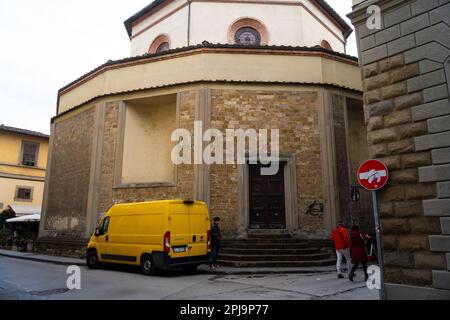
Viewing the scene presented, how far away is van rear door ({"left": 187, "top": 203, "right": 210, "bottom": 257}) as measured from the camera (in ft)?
34.0

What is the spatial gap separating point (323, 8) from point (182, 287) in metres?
18.3

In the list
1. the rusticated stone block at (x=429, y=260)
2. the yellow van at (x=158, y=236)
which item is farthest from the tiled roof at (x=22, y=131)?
the rusticated stone block at (x=429, y=260)

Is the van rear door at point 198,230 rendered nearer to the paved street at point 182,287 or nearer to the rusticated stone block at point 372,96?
the paved street at point 182,287

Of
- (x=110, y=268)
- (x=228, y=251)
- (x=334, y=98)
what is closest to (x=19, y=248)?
(x=110, y=268)

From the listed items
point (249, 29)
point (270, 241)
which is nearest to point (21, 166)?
point (249, 29)

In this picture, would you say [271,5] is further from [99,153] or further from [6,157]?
[6,157]

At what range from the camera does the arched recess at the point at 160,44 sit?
20.1m

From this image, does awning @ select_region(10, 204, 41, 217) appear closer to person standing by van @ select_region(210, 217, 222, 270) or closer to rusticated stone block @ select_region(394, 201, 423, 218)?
person standing by van @ select_region(210, 217, 222, 270)

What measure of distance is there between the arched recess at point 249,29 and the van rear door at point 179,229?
11.6m

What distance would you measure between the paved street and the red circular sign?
2.30 m

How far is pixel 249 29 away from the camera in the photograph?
19.2 meters

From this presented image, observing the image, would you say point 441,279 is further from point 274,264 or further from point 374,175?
point 274,264

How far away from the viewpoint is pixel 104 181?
15227 mm
